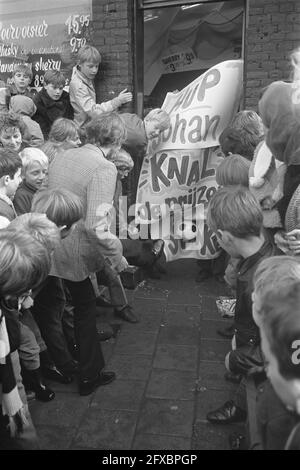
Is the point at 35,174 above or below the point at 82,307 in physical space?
above

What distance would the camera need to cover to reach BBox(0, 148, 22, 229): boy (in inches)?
115

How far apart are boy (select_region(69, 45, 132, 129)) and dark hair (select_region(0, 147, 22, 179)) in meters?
2.54

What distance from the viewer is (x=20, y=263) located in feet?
6.73

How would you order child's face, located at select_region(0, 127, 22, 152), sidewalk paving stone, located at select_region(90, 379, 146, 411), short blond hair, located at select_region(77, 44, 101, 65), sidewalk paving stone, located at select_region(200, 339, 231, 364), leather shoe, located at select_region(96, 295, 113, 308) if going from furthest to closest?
short blond hair, located at select_region(77, 44, 101, 65)
leather shoe, located at select_region(96, 295, 113, 308)
child's face, located at select_region(0, 127, 22, 152)
sidewalk paving stone, located at select_region(200, 339, 231, 364)
sidewalk paving stone, located at select_region(90, 379, 146, 411)

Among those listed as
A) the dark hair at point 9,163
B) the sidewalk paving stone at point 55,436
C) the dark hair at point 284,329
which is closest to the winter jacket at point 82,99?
the dark hair at point 9,163

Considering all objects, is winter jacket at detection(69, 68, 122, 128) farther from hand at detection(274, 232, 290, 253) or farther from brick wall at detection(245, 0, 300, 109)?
hand at detection(274, 232, 290, 253)

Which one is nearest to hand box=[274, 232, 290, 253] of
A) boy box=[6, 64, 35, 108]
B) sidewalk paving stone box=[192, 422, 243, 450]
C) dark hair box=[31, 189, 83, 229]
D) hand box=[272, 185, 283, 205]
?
hand box=[272, 185, 283, 205]

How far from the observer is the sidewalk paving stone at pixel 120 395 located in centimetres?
289

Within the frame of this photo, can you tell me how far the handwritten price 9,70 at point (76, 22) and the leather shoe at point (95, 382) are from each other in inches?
175

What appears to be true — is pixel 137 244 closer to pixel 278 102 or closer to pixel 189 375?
pixel 189 375

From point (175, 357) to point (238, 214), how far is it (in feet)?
4.49

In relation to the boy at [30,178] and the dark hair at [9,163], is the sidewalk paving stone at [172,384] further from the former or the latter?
the dark hair at [9,163]

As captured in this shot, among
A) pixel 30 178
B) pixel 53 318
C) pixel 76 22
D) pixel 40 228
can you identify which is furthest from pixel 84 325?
pixel 76 22

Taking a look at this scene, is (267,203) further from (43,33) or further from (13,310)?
(43,33)
